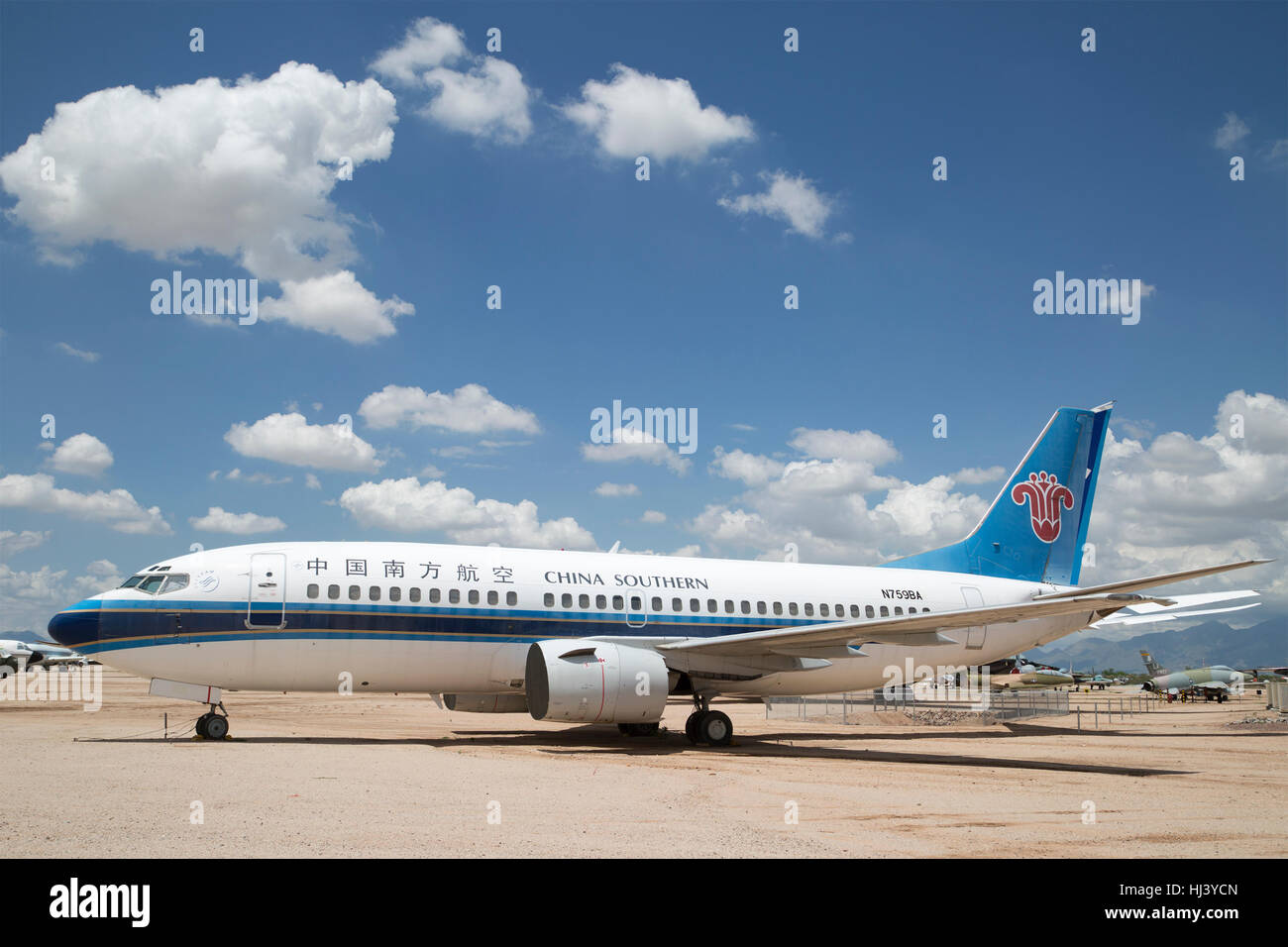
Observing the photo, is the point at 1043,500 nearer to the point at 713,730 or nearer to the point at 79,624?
the point at 713,730

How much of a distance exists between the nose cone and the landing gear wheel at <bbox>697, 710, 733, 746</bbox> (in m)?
12.8

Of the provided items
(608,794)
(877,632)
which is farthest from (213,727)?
(877,632)

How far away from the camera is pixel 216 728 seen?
18.9 meters

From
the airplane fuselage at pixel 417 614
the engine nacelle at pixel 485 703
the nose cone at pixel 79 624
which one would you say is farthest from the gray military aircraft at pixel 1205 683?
the nose cone at pixel 79 624

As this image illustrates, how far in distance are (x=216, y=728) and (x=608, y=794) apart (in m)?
10.4

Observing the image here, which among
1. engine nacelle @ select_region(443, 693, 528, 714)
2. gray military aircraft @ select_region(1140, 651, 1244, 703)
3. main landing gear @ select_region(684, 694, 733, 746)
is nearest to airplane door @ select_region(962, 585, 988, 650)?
main landing gear @ select_region(684, 694, 733, 746)

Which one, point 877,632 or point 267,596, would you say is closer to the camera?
point 267,596

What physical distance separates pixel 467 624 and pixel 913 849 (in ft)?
41.9

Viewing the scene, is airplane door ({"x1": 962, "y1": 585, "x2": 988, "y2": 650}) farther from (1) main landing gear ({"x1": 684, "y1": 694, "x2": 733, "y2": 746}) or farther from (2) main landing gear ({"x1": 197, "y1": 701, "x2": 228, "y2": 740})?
(2) main landing gear ({"x1": 197, "y1": 701, "x2": 228, "y2": 740})

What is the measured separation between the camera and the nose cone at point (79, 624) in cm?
1816

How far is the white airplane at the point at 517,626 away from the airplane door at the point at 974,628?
898mm

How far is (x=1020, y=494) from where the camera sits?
92.6 ft

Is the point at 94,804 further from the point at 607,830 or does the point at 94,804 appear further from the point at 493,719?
the point at 493,719

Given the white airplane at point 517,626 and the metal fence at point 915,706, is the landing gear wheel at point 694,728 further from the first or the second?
the metal fence at point 915,706
